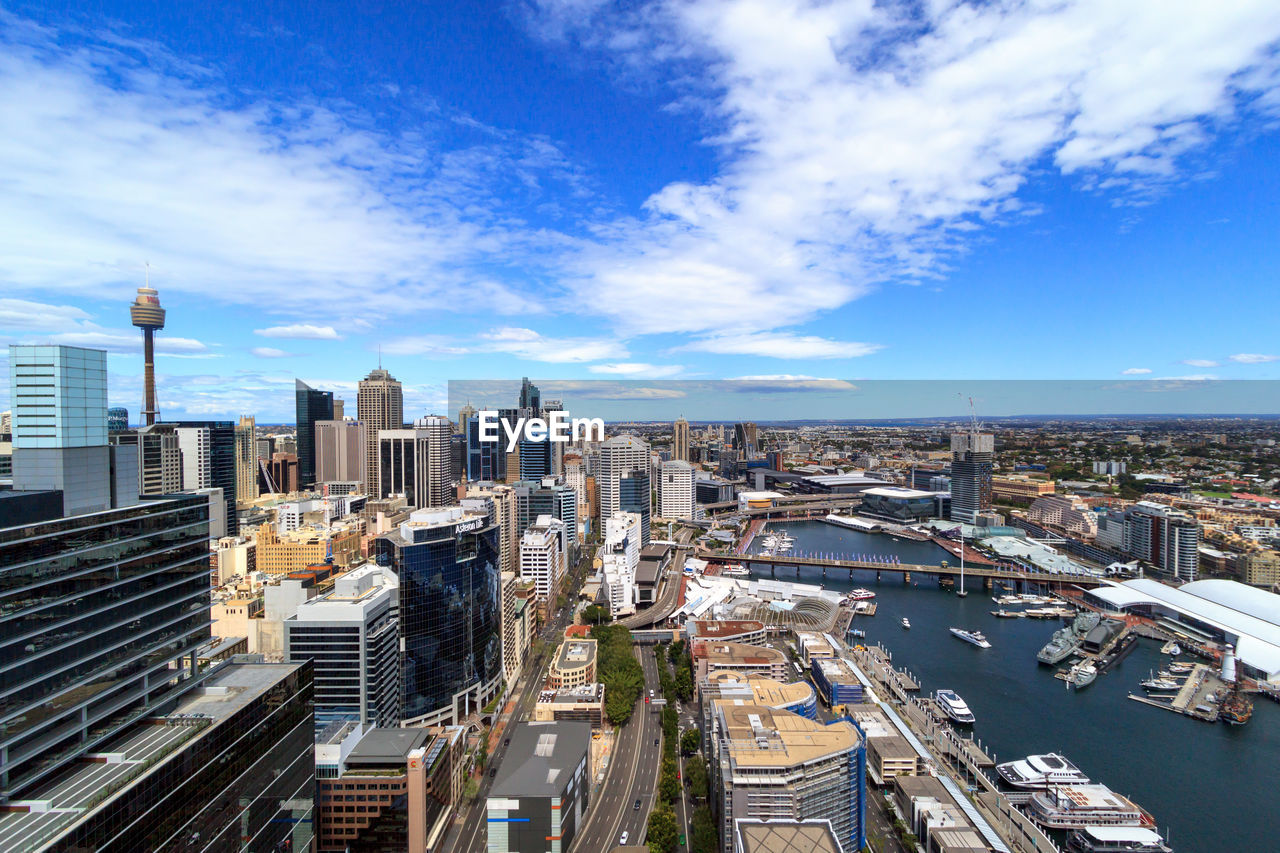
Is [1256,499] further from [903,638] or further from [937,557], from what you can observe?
[903,638]

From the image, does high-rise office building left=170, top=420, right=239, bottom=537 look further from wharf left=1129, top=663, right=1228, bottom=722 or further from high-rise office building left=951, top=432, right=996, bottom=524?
high-rise office building left=951, top=432, right=996, bottom=524

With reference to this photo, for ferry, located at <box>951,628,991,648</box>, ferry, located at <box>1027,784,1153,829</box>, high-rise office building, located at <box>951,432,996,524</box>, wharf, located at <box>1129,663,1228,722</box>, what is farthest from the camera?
high-rise office building, located at <box>951,432,996,524</box>

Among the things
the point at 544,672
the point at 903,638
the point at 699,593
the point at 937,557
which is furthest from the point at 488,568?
the point at 937,557

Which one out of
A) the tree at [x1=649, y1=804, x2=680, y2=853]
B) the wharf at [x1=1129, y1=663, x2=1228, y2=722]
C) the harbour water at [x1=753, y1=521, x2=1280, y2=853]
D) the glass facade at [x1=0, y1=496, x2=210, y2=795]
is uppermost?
the glass facade at [x1=0, y1=496, x2=210, y2=795]

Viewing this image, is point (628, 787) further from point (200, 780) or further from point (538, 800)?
point (200, 780)

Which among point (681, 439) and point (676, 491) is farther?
point (681, 439)

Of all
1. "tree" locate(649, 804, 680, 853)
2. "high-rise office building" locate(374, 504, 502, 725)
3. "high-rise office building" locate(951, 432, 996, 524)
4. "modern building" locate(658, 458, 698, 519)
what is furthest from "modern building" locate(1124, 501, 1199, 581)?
"high-rise office building" locate(374, 504, 502, 725)

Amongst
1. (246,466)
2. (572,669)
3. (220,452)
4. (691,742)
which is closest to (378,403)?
→ (246,466)
